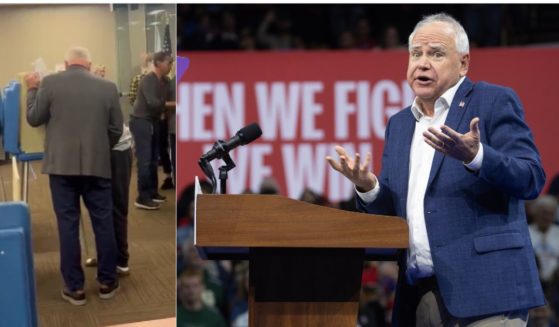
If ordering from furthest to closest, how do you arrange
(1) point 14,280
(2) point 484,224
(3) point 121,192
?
(3) point 121,192, (1) point 14,280, (2) point 484,224

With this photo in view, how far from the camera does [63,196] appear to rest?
301cm

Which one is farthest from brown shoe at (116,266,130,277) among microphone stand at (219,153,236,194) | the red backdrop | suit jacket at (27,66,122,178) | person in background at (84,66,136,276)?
microphone stand at (219,153,236,194)

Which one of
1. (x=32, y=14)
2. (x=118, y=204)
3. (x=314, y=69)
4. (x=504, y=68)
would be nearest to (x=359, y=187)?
(x=118, y=204)

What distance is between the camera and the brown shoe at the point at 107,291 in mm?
3109

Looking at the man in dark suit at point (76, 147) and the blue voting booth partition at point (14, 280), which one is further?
the man in dark suit at point (76, 147)

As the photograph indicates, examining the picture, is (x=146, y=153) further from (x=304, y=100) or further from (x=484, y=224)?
(x=484, y=224)

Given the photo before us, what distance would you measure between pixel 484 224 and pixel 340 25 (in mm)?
2905

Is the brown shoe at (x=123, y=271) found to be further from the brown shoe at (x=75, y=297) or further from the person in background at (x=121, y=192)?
the brown shoe at (x=75, y=297)

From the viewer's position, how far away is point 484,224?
1922 millimetres

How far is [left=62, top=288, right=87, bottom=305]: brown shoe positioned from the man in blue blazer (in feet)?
5.06

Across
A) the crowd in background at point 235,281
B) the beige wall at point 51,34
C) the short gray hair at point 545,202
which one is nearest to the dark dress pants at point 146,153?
the beige wall at point 51,34

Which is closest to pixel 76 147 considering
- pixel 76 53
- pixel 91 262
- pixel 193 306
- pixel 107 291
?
pixel 76 53

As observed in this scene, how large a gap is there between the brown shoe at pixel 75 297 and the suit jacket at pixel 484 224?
171cm

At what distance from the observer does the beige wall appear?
287cm
